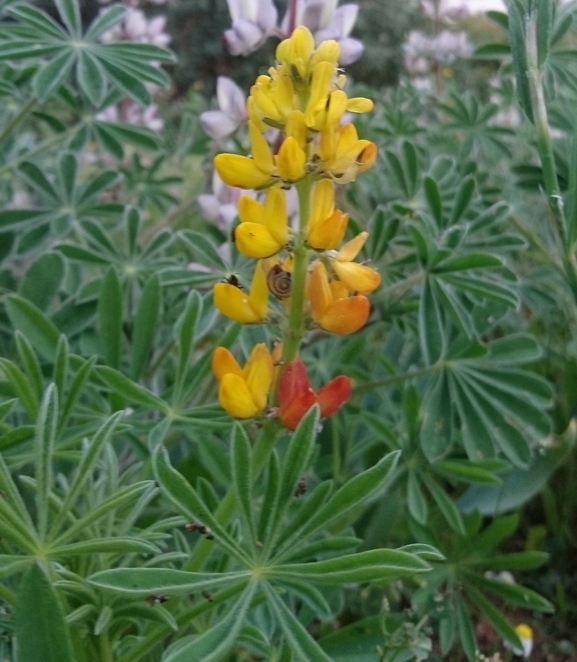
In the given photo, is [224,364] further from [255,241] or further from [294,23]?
[294,23]

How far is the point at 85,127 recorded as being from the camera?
4.12ft

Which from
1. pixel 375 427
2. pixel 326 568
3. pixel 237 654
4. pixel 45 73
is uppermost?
pixel 45 73

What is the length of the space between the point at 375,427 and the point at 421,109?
3.38 feet

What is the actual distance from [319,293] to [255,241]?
6 centimetres

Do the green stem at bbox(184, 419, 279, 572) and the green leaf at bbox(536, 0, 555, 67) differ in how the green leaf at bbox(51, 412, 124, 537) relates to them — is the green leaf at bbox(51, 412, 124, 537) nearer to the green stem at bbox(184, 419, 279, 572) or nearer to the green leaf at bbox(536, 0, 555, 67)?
the green stem at bbox(184, 419, 279, 572)

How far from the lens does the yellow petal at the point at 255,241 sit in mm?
507

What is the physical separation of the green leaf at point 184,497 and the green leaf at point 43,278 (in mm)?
503

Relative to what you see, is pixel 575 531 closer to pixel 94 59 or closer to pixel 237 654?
pixel 237 654

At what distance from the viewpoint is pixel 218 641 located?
1.56 feet

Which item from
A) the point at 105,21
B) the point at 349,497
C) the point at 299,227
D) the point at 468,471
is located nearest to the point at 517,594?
the point at 468,471

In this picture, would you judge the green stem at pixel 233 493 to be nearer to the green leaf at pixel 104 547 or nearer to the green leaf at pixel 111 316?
the green leaf at pixel 104 547

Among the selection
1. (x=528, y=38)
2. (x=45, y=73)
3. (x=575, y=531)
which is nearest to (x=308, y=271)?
(x=528, y=38)

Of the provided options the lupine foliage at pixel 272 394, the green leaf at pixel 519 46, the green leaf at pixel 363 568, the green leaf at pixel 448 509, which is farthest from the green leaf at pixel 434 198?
the green leaf at pixel 363 568

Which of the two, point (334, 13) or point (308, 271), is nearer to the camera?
A: point (308, 271)
